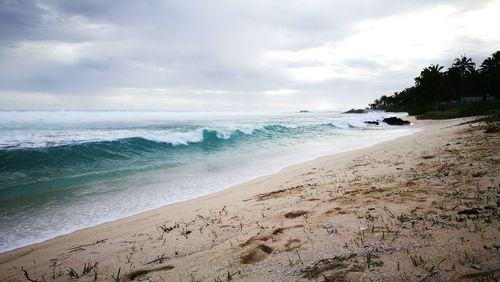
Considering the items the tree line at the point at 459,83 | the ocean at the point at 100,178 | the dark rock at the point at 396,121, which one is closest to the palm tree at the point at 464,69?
the tree line at the point at 459,83

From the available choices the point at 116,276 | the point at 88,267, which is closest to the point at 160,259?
the point at 116,276

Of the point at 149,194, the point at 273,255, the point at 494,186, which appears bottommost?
the point at 149,194

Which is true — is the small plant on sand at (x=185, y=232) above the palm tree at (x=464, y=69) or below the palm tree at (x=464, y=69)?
below

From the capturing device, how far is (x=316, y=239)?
3113mm

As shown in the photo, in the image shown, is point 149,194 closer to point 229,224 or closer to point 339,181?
point 229,224

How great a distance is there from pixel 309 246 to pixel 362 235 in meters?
0.58

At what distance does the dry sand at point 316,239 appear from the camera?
8.00 feet

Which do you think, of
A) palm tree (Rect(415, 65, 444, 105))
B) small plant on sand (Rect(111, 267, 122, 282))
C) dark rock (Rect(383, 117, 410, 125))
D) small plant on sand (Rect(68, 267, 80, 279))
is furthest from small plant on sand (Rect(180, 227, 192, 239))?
palm tree (Rect(415, 65, 444, 105))

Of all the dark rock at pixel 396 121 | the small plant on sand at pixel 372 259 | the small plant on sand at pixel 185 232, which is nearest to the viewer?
the small plant on sand at pixel 372 259

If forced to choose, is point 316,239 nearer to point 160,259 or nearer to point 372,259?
point 372,259

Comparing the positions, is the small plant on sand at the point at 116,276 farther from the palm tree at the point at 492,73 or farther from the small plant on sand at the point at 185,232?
the palm tree at the point at 492,73

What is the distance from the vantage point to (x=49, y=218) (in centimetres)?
609

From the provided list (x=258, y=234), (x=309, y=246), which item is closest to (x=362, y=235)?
(x=309, y=246)

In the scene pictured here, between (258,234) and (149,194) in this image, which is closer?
(258,234)
